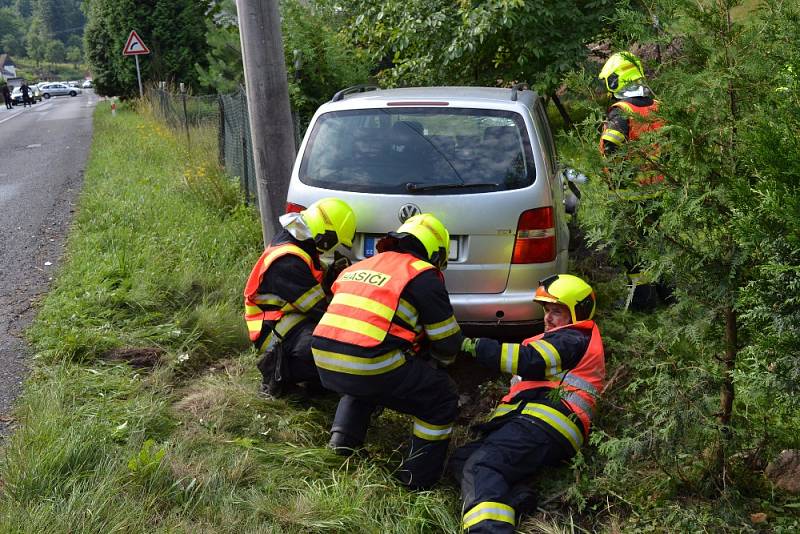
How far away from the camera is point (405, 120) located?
4469 mm

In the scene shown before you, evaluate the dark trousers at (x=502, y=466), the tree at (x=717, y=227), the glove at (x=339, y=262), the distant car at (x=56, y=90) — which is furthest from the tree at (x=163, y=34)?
the distant car at (x=56, y=90)

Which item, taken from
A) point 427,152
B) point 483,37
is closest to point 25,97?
point 483,37

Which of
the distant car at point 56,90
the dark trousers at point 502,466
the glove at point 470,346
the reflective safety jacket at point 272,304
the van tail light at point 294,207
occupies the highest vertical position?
the van tail light at point 294,207

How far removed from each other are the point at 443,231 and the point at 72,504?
206 cm

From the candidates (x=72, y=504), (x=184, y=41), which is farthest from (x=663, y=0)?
(x=184, y=41)

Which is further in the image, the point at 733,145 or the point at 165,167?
the point at 165,167

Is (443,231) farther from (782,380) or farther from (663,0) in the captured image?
(782,380)

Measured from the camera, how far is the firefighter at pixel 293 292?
4008mm

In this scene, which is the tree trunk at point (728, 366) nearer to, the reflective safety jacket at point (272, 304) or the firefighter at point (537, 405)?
the firefighter at point (537, 405)

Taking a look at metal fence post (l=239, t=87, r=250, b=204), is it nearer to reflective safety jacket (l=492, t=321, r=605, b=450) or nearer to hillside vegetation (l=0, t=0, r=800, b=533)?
hillside vegetation (l=0, t=0, r=800, b=533)

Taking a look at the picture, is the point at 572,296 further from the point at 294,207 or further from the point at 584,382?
the point at 294,207

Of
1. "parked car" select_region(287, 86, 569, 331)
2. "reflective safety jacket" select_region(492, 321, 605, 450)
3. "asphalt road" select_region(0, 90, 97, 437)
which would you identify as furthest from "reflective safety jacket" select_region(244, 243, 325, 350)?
"asphalt road" select_region(0, 90, 97, 437)

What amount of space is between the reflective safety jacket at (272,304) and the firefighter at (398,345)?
37 cm

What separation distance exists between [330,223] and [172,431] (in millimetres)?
1343
